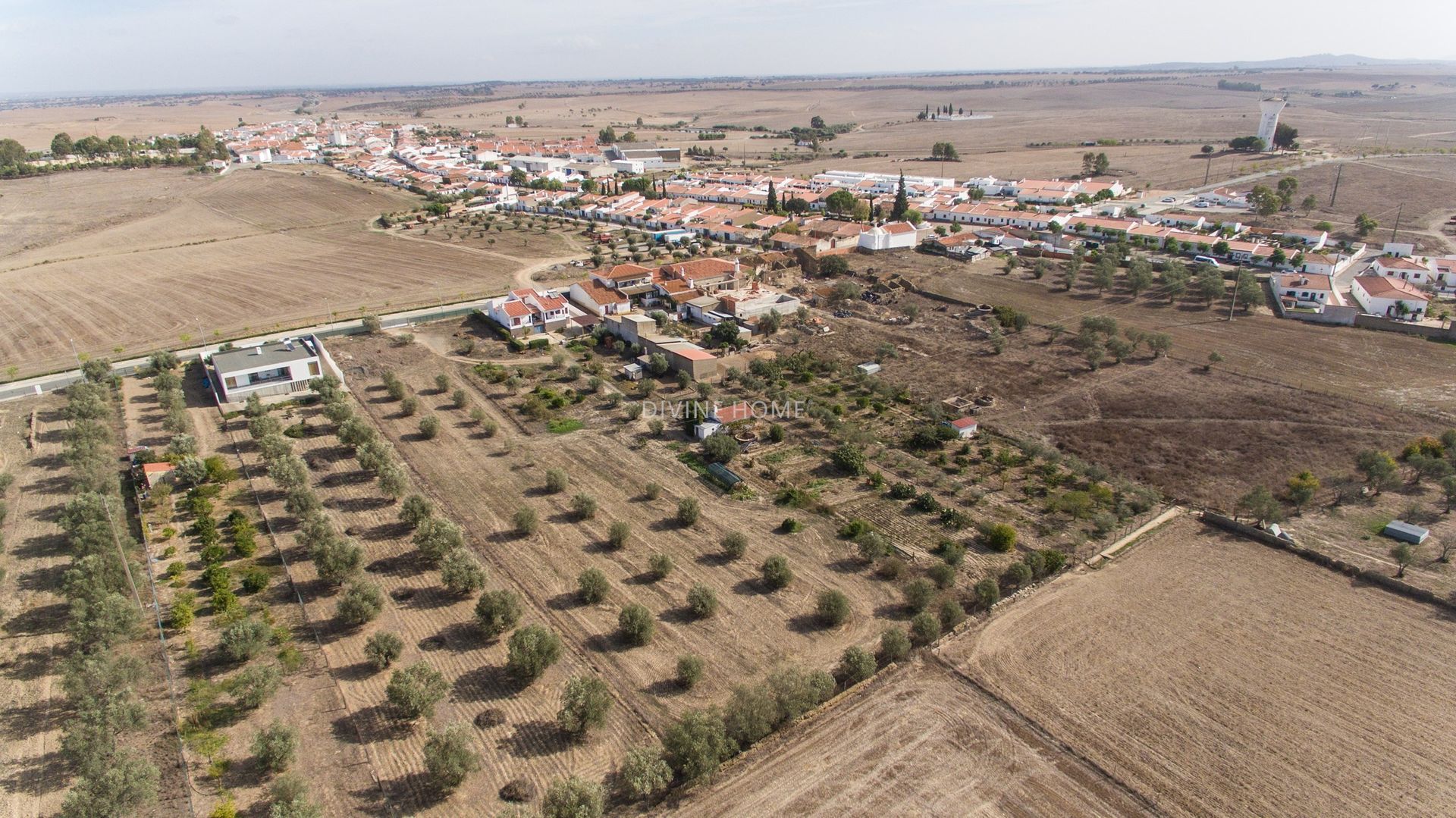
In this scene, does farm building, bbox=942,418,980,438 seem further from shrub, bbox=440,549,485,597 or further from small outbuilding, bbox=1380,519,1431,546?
shrub, bbox=440,549,485,597

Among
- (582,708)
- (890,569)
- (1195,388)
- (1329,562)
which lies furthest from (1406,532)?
(582,708)

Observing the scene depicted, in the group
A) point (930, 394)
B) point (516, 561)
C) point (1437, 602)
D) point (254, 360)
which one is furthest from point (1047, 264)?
point (254, 360)

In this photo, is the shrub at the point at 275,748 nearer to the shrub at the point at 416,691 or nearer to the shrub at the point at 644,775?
the shrub at the point at 416,691

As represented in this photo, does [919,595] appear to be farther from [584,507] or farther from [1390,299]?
[1390,299]

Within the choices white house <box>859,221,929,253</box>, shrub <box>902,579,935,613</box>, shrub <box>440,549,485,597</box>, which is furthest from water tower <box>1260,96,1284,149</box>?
shrub <box>440,549,485,597</box>

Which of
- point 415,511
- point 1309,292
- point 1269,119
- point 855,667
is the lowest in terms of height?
point 855,667

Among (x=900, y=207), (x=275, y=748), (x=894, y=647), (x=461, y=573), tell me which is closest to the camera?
(x=275, y=748)
